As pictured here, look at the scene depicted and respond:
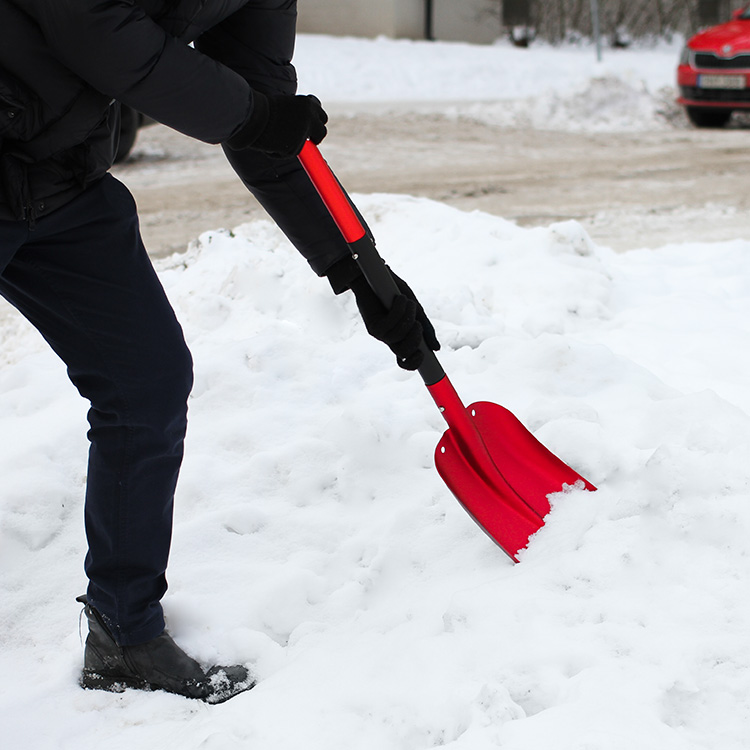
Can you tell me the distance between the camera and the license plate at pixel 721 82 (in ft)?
30.8

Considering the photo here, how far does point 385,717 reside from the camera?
63.7 inches

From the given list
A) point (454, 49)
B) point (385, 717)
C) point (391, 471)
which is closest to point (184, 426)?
point (385, 717)

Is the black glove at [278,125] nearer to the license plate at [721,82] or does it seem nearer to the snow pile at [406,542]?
the snow pile at [406,542]

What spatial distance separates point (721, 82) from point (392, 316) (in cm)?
897

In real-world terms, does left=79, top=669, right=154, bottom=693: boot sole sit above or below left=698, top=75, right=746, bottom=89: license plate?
above

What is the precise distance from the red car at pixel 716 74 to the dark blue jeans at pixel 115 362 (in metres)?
9.29

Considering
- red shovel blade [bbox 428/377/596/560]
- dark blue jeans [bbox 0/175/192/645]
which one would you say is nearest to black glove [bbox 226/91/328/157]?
dark blue jeans [bbox 0/175/192/645]

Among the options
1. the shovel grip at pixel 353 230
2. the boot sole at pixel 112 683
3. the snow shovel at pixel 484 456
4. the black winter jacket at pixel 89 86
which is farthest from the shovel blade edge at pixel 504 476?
the black winter jacket at pixel 89 86

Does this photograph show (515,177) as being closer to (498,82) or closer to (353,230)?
(353,230)

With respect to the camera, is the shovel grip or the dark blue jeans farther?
the shovel grip

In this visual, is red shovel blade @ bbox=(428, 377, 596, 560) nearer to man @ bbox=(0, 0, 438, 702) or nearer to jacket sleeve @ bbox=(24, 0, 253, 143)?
man @ bbox=(0, 0, 438, 702)

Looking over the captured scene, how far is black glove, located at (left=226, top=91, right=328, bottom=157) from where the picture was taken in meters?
1.64

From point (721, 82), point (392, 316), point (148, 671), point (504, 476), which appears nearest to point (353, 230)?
point (392, 316)

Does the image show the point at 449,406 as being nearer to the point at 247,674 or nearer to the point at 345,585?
the point at 345,585
